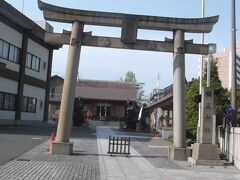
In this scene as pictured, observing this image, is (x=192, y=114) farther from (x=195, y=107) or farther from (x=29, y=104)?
(x=29, y=104)

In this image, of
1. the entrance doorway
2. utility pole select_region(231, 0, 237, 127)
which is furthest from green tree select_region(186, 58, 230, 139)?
the entrance doorway

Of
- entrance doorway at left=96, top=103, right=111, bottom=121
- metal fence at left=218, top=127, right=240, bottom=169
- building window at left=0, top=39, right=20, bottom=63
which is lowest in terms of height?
metal fence at left=218, top=127, right=240, bottom=169

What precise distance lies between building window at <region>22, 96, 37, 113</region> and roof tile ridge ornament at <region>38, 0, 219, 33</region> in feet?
85.5

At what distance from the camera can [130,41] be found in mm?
19234

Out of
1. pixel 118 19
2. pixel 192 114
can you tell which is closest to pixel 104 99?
pixel 192 114

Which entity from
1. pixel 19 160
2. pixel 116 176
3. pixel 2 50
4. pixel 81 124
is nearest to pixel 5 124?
pixel 2 50

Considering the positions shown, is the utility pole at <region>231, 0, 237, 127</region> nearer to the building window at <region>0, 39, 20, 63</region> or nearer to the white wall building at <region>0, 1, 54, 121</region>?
the white wall building at <region>0, 1, 54, 121</region>

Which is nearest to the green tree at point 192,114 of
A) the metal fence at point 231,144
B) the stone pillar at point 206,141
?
the metal fence at point 231,144

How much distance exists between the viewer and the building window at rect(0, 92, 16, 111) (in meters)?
38.4

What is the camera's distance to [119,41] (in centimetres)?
1941

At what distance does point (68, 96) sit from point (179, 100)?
15.2ft

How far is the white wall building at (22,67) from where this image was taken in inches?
1491

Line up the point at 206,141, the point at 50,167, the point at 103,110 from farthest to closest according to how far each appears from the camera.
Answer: the point at 103,110
the point at 206,141
the point at 50,167

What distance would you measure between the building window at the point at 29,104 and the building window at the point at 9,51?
5091mm
